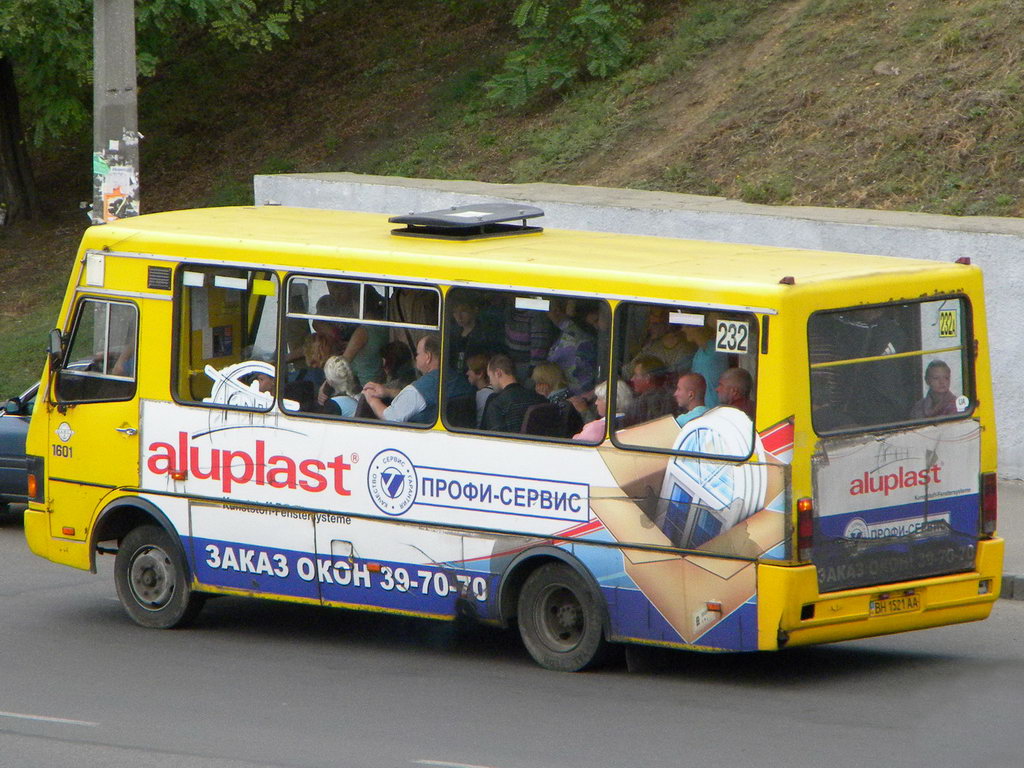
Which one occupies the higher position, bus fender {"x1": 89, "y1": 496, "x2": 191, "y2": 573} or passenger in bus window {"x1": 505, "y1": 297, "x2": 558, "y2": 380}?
passenger in bus window {"x1": 505, "y1": 297, "x2": 558, "y2": 380}

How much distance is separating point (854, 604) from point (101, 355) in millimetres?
4952

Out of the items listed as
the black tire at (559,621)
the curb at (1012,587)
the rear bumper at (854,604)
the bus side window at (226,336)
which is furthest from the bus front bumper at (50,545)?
the curb at (1012,587)

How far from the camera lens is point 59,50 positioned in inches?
860

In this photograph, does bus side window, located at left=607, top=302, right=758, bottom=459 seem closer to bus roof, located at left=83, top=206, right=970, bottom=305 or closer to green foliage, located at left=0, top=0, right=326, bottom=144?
bus roof, located at left=83, top=206, right=970, bottom=305

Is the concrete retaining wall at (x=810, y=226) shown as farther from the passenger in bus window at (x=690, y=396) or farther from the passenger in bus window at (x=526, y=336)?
the passenger in bus window at (x=690, y=396)

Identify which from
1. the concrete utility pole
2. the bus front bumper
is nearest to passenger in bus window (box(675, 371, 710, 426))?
the bus front bumper

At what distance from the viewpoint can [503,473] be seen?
895 centimetres

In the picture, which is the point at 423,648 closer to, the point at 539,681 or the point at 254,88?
the point at 539,681

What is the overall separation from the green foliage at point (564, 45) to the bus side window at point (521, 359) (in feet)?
40.5

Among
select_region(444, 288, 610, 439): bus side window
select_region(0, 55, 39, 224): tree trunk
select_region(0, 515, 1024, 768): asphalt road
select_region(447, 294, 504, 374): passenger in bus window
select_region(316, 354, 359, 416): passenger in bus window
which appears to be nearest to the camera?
select_region(0, 515, 1024, 768): asphalt road

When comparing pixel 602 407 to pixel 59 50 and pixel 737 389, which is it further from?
pixel 59 50

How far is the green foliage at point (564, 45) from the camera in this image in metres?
20.9

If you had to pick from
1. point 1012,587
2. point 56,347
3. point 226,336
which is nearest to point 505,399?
point 226,336

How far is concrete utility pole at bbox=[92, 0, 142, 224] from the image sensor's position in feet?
49.2
